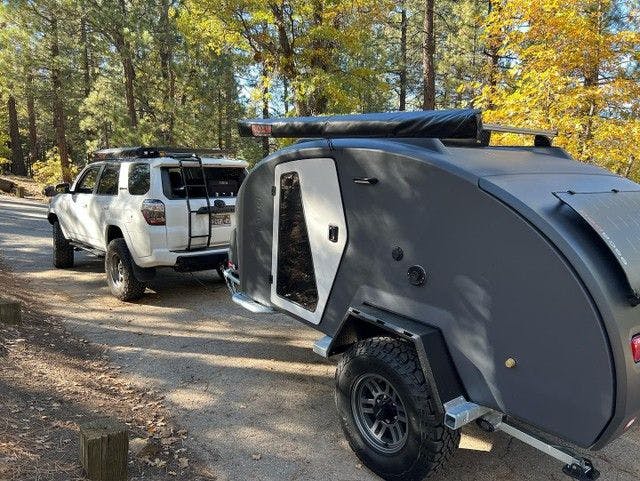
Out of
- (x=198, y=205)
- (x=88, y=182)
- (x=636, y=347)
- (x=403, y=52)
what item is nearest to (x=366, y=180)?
(x=636, y=347)

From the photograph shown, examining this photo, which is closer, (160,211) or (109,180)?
(160,211)

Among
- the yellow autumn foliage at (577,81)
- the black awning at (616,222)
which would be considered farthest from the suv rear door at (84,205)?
the black awning at (616,222)

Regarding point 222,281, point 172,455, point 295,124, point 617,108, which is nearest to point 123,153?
point 222,281

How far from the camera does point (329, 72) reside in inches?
Result: 514

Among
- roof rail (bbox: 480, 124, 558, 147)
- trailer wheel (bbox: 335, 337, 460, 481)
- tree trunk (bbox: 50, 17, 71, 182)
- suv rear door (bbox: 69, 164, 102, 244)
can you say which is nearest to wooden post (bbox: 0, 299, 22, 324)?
suv rear door (bbox: 69, 164, 102, 244)

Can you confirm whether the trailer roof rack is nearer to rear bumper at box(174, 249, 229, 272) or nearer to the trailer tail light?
the trailer tail light

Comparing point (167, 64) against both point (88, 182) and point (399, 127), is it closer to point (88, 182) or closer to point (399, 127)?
point (88, 182)

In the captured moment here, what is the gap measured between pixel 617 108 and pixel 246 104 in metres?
20.9

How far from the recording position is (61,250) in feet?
29.0

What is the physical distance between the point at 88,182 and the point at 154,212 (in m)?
2.73

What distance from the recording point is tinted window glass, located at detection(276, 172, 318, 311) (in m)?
4.12

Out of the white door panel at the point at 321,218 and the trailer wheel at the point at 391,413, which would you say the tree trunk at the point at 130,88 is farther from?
the trailer wheel at the point at 391,413

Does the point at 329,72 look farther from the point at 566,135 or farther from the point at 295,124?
the point at 295,124

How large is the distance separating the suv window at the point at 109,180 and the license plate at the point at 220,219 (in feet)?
5.20
